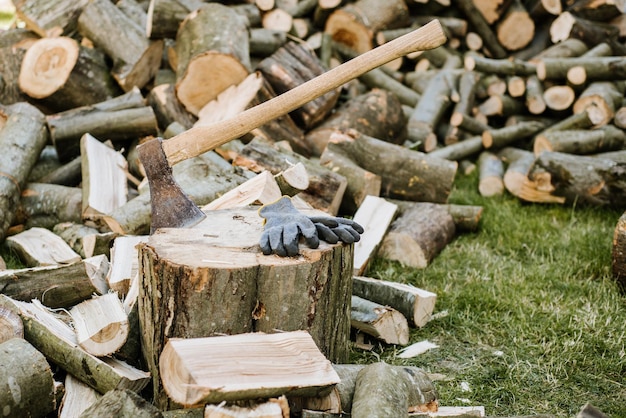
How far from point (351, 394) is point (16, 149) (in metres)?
3.18

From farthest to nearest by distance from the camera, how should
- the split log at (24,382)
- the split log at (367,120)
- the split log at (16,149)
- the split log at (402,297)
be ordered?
the split log at (367,120), the split log at (16,149), the split log at (402,297), the split log at (24,382)

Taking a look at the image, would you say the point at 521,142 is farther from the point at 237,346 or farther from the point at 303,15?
the point at 237,346

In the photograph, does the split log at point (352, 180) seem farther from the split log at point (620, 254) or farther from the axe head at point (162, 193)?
the axe head at point (162, 193)

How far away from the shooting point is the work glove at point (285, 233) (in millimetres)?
2598

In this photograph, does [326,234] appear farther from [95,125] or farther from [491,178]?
[491,178]

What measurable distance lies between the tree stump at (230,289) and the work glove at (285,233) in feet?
0.11

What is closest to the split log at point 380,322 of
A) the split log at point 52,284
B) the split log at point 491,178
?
the split log at point 52,284

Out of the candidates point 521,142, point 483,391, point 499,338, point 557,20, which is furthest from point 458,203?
point 557,20

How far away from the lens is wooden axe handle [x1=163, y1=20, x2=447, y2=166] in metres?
2.96

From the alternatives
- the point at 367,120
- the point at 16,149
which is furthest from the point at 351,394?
the point at 367,120

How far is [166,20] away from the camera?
5.59 m

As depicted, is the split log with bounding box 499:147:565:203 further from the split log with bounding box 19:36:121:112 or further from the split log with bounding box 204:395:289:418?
the split log with bounding box 204:395:289:418

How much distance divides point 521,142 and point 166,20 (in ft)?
12.1

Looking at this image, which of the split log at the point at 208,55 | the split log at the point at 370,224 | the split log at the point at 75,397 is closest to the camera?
the split log at the point at 75,397
